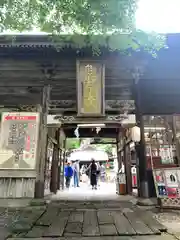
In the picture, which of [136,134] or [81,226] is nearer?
[81,226]

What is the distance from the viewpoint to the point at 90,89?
23.5ft

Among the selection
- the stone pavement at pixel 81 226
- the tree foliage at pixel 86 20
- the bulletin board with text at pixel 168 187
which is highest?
the tree foliage at pixel 86 20

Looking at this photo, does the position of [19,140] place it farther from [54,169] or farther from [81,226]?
[54,169]

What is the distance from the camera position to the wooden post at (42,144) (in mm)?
6586

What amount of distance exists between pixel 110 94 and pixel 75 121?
221 cm

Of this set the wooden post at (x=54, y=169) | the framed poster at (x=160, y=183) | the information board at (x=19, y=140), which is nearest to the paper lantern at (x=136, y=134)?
the framed poster at (x=160, y=183)

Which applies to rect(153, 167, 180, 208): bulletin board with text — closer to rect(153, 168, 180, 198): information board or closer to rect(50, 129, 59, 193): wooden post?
rect(153, 168, 180, 198): information board

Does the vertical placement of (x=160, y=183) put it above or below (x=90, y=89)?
below

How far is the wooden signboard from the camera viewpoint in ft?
23.5

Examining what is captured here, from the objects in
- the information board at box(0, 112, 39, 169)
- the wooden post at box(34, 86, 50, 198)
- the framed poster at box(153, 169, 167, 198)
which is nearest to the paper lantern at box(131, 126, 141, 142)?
the framed poster at box(153, 169, 167, 198)

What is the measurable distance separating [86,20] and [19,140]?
4535mm

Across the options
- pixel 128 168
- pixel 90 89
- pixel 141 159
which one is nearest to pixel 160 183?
pixel 141 159

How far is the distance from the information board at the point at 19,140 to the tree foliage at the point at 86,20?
3497mm

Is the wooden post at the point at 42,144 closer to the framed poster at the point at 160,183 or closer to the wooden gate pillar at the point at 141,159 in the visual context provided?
the wooden gate pillar at the point at 141,159
